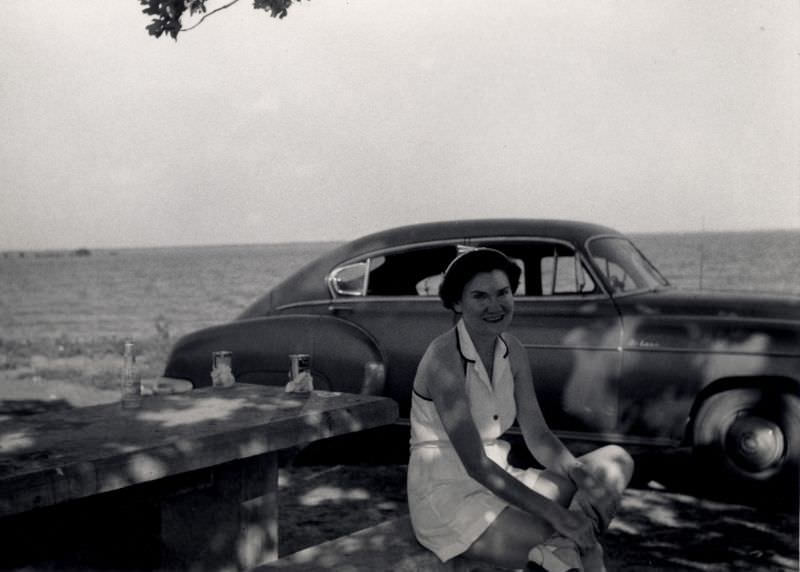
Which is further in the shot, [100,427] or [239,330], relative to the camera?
[239,330]

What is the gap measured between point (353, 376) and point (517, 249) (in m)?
1.33

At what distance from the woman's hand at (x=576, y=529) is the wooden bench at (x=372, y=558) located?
38 centimetres

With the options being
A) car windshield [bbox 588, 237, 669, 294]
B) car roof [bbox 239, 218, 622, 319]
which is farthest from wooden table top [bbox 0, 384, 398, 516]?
car windshield [bbox 588, 237, 669, 294]

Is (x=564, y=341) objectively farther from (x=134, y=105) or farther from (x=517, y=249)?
(x=134, y=105)

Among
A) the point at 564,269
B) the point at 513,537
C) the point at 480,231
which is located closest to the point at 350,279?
the point at 480,231

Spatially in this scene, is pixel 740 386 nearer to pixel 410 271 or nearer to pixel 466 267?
pixel 410 271

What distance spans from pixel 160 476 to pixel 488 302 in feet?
4.28

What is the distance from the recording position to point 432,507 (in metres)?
3.14

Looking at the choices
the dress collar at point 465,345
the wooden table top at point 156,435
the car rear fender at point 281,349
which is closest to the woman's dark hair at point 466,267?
the dress collar at point 465,345

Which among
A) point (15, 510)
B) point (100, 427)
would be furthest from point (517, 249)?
point (15, 510)

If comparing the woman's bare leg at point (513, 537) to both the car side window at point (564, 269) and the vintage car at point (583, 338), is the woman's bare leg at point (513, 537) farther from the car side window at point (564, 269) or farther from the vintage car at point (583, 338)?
the car side window at point (564, 269)

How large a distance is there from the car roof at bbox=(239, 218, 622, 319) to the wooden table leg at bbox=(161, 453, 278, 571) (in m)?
2.26

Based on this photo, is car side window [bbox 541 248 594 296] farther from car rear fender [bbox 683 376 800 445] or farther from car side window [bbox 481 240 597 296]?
car rear fender [bbox 683 376 800 445]

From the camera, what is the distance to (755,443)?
5387mm
